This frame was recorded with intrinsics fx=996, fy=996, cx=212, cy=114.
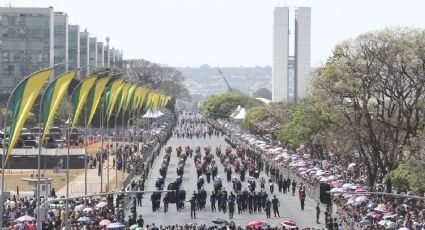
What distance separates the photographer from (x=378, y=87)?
5984 cm

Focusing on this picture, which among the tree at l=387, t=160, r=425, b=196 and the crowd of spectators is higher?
the tree at l=387, t=160, r=425, b=196

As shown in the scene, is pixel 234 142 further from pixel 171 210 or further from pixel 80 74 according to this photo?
pixel 171 210

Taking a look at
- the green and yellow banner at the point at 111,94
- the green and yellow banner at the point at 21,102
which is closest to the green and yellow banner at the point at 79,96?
the green and yellow banner at the point at 111,94

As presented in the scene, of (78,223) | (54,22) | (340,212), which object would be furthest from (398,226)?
(54,22)

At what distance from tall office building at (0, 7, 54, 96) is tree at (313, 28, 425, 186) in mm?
95406

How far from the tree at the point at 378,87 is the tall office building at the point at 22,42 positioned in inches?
3756

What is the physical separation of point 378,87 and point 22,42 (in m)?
101

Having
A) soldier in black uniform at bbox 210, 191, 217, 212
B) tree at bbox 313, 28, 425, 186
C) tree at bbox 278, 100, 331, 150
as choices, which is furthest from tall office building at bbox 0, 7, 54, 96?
soldier in black uniform at bbox 210, 191, 217, 212

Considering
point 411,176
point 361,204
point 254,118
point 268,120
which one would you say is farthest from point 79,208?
point 254,118

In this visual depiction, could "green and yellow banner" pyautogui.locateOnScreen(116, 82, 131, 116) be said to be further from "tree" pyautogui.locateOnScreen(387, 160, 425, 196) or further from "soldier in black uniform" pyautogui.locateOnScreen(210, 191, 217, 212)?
"tree" pyautogui.locateOnScreen(387, 160, 425, 196)

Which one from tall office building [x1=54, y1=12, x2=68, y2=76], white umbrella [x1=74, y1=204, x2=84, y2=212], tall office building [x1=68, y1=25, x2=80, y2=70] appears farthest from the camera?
tall office building [x1=68, y1=25, x2=80, y2=70]

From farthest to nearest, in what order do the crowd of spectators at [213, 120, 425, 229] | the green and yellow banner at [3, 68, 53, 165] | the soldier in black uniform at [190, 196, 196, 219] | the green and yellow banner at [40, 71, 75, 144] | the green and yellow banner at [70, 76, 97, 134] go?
the soldier in black uniform at [190, 196, 196, 219]
the green and yellow banner at [70, 76, 97, 134]
the crowd of spectators at [213, 120, 425, 229]
the green and yellow banner at [40, 71, 75, 144]
the green and yellow banner at [3, 68, 53, 165]

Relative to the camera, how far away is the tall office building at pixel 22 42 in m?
152

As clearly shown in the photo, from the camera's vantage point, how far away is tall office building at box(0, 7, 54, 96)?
5969 inches
